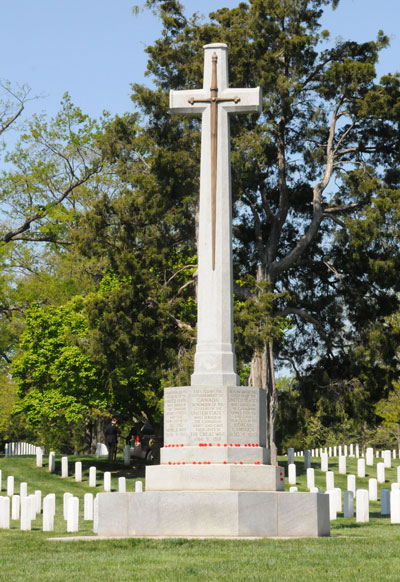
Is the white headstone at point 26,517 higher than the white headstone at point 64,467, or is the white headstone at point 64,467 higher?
the white headstone at point 64,467

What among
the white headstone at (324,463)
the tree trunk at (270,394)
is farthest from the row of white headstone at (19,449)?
the tree trunk at (270,394)

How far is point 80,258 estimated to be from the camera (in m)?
43.7

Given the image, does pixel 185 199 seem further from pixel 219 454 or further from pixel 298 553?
pixel 298 553

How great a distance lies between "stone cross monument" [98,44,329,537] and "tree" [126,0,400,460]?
14.4 m

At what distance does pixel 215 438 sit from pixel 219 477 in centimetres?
74

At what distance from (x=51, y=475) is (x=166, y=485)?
20.2 m

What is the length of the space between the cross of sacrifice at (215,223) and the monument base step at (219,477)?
144 cm

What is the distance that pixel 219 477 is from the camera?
13258 millimetres

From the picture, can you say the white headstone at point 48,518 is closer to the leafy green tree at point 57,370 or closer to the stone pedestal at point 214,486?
the stone pedestal at point 214,486

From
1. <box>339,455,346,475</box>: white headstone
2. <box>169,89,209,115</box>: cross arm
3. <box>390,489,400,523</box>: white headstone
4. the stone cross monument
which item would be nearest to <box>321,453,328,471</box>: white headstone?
<box>339,455,346,475</box>: white headstone

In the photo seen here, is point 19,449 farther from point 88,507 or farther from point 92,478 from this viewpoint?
point 88,507

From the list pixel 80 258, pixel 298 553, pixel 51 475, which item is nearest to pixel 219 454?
pixel 298 553

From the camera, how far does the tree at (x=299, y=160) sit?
3094 centimetres

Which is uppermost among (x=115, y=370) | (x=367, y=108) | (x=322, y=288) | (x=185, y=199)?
(x=367, y=108)
